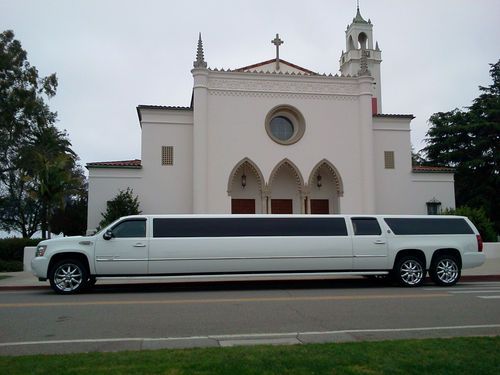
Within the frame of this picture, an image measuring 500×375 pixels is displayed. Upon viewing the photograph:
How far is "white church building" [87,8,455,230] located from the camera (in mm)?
26531

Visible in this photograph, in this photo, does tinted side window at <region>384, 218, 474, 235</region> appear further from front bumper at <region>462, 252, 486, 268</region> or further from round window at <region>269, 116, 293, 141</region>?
round window at <region>269, 116, 293, 141</region>

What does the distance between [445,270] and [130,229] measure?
8.12 m

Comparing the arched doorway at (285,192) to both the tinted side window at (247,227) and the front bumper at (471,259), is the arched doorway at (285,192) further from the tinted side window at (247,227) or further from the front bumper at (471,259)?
the tinted side window at (247,227)

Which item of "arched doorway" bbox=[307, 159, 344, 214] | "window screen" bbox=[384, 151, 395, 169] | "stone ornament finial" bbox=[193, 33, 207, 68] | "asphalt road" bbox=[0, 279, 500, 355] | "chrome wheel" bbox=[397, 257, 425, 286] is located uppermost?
"stone ornament finial" bbox=[193, 33, 207, 68]

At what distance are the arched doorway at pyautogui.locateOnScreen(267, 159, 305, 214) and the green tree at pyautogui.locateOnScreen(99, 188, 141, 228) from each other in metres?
7.30

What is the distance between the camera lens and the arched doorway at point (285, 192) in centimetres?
2801

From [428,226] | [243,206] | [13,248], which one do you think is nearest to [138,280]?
[428,226]

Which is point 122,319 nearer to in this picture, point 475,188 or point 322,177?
point 322,177

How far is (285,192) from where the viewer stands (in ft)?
92.9

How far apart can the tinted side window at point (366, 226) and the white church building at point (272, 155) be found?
534 inches

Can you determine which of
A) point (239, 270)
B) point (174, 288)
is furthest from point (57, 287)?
point (239, 270)

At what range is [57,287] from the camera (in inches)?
472

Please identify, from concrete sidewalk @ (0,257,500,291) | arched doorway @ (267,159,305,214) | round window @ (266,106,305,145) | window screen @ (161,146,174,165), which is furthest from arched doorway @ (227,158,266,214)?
concrete sidewalk @ (0,257,500,291)

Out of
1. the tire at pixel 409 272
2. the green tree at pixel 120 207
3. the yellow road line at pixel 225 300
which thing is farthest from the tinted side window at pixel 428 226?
the green tree at pixel 120 207
